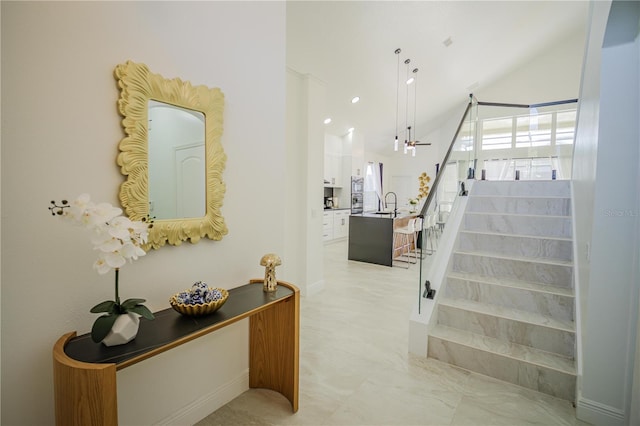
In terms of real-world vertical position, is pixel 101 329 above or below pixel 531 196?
below

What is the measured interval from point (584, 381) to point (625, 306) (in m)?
0.56

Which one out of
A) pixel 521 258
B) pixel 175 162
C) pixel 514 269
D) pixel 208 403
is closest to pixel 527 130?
pixel 521 258

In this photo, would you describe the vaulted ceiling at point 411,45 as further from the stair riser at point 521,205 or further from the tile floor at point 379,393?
the tile floor at point 379,393

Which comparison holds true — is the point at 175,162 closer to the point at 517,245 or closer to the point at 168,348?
the point at 168,348

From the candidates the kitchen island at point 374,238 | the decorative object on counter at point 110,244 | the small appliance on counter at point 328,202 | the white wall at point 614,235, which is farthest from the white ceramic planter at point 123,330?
the small appliance on counter at point 328,202

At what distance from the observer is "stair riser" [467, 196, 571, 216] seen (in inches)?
140

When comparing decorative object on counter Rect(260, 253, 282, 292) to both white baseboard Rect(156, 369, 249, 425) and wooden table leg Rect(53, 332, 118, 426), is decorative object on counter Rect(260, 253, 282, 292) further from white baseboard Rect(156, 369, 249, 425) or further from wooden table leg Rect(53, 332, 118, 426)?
wooden table leg Rect(53, 332, 118, 426)

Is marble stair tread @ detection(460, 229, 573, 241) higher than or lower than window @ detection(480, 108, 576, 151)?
lower

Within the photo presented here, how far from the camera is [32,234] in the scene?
3.97ft

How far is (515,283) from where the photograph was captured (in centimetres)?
290

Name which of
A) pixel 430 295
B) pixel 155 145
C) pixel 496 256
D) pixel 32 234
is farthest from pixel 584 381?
pixel 32 234

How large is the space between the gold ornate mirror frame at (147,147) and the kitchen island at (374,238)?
439 cm

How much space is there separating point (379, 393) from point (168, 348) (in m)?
1.60

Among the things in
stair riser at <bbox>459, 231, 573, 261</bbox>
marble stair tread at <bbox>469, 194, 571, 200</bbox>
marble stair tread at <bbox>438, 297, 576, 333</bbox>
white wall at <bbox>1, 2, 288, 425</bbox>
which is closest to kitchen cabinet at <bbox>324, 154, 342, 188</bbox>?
marble stair tread at <bbox>469, 194, 571, 200</bbox>
